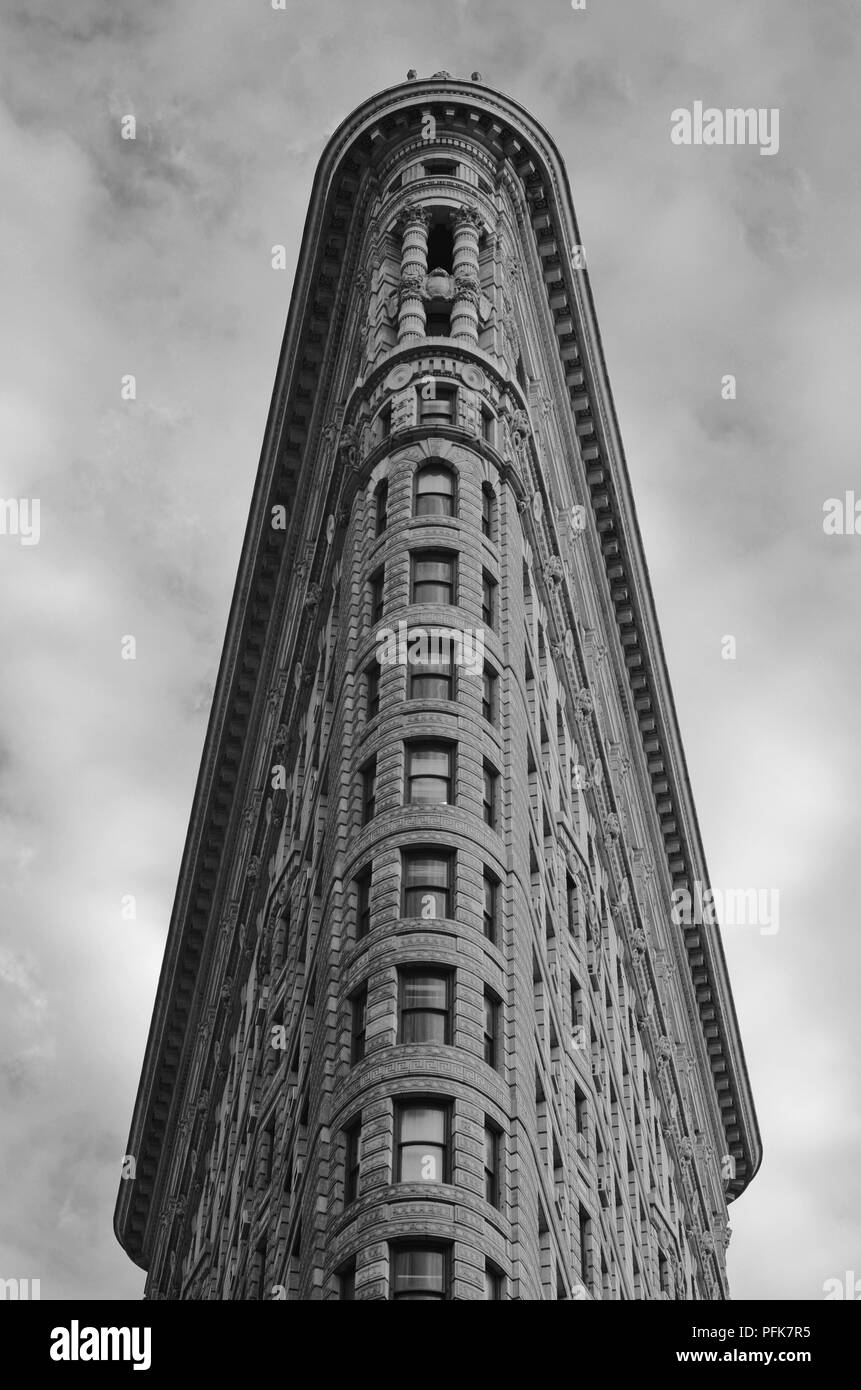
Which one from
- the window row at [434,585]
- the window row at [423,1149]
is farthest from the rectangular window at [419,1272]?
the window row at [434,585]

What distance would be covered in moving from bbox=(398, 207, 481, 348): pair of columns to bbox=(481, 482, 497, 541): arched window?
6351mm

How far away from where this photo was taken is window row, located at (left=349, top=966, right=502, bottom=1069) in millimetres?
50812

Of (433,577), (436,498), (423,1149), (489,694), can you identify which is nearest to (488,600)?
(433,577)

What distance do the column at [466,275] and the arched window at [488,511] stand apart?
21.0 ft

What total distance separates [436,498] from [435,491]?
0.40 metres

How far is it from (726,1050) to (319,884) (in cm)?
5441

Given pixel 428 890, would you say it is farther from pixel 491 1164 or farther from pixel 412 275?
pixel 412 275

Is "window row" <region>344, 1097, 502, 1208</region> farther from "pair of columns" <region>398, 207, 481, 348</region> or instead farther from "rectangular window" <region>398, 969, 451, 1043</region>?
"pair of columns" <region>398, 207, 481, 348</region>

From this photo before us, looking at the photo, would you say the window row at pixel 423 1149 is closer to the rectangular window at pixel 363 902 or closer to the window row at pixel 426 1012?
the window row at pixel 426 1012

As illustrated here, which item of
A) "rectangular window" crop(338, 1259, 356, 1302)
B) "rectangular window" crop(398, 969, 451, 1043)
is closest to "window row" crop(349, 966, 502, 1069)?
"rectangular window" crop(398, 969, 451, 1043)

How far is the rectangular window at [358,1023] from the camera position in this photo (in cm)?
5156
